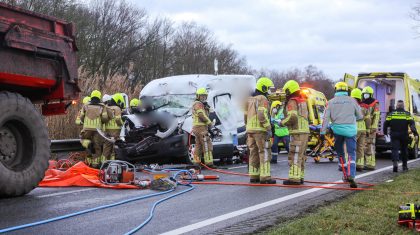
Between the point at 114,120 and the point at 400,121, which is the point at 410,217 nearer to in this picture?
the point at 400,121

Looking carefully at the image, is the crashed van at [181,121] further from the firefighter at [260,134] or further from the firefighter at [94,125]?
the firefighter at [260,134]

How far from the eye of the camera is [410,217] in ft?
17.5

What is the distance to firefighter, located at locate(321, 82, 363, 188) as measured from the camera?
923 centimetres

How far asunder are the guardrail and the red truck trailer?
4.09 metres

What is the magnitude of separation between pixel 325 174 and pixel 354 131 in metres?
2.04

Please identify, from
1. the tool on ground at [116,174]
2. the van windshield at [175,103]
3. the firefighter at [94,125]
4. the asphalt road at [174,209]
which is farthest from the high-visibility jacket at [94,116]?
the asphalt road at [174,209]

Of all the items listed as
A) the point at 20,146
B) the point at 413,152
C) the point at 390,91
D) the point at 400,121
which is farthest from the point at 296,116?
the point at 390,91

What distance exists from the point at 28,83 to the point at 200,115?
5.28 meters

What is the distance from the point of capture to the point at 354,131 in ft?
30.4

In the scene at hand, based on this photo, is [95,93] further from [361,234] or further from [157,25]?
[157,25]

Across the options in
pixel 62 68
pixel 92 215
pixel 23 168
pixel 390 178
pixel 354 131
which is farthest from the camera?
pixel 390 178

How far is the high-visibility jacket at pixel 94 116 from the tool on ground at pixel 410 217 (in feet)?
26.3

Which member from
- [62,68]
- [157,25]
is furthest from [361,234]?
[157,25]

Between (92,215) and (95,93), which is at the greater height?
(95,93)
